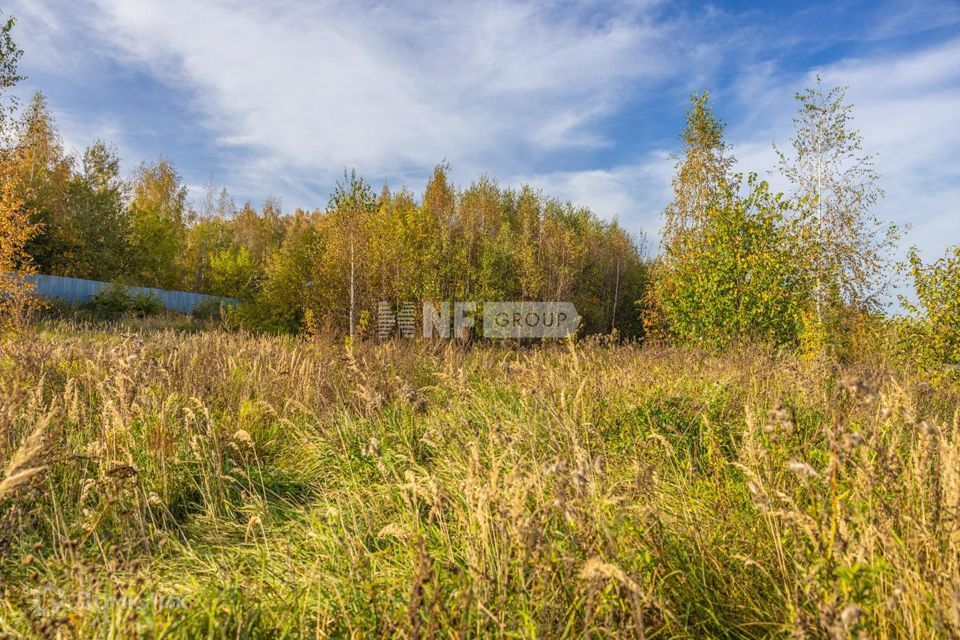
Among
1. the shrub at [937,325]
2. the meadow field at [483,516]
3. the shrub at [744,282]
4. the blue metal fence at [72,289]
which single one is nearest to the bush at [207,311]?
the blue metal fence at [72,289]

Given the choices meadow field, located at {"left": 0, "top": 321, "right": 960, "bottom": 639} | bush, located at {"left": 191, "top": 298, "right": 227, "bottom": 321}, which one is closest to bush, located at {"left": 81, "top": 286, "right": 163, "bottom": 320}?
bush, located at {"left": 191, "top": 298, "right": 227, "bottom": 321}

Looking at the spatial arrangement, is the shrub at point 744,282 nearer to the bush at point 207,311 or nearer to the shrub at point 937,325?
the shrub at point 937,325

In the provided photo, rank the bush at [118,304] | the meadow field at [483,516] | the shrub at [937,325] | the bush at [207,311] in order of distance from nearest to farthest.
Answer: the meadow field at [483,516], the shrub at [937,325], the bush at [118,304], the bush at [207,311]

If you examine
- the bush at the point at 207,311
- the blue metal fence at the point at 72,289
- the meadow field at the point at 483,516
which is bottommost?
the meadow field at the point at 483,516

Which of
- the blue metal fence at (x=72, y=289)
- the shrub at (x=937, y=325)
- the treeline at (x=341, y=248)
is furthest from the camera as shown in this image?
the blue metal fence at (x=72, y=289)

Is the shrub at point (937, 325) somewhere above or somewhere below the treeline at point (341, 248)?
below

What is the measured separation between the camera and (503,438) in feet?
9.25

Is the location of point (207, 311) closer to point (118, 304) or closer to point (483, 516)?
point (118, 304)

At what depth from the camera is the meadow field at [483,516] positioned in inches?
72.6

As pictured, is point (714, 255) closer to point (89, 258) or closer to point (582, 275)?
point (582, 275)

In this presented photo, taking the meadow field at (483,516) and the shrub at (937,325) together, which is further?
the shrub at (937,325)

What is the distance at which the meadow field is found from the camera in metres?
1.84

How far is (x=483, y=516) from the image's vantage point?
6.77 feet

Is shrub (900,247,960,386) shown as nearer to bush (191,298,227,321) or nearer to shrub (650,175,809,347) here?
shrub (650,175,809,347)
